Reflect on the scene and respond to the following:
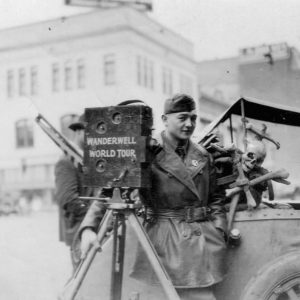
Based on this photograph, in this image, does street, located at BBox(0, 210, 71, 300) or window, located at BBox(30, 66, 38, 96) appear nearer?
street, located at BBox(0, 210, 71, 300)


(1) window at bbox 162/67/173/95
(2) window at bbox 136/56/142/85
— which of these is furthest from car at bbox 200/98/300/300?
(1) window at bbox 162/67/173/95

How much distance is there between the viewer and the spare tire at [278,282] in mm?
2742

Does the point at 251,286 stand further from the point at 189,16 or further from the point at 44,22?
the point at 44,22

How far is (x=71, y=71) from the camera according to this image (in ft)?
76.9

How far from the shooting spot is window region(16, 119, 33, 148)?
2522 centimetres

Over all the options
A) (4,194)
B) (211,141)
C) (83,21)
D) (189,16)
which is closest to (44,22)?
(83,21)

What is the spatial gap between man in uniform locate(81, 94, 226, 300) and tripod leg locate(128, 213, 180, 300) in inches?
9.3

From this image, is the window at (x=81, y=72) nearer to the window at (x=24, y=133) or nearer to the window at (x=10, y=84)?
the window at (x=10, y=84)

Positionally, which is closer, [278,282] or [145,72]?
[278,282]

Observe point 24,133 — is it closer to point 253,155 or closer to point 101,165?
point 253,155

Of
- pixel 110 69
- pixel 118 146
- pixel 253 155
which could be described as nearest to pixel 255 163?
pixel 253 155

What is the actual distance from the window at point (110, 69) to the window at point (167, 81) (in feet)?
9.16

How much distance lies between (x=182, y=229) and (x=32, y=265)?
5281 mm

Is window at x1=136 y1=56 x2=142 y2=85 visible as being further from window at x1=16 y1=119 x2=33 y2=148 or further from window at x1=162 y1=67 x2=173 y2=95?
window at x1=16 y1=119 x2=33 y2=148
